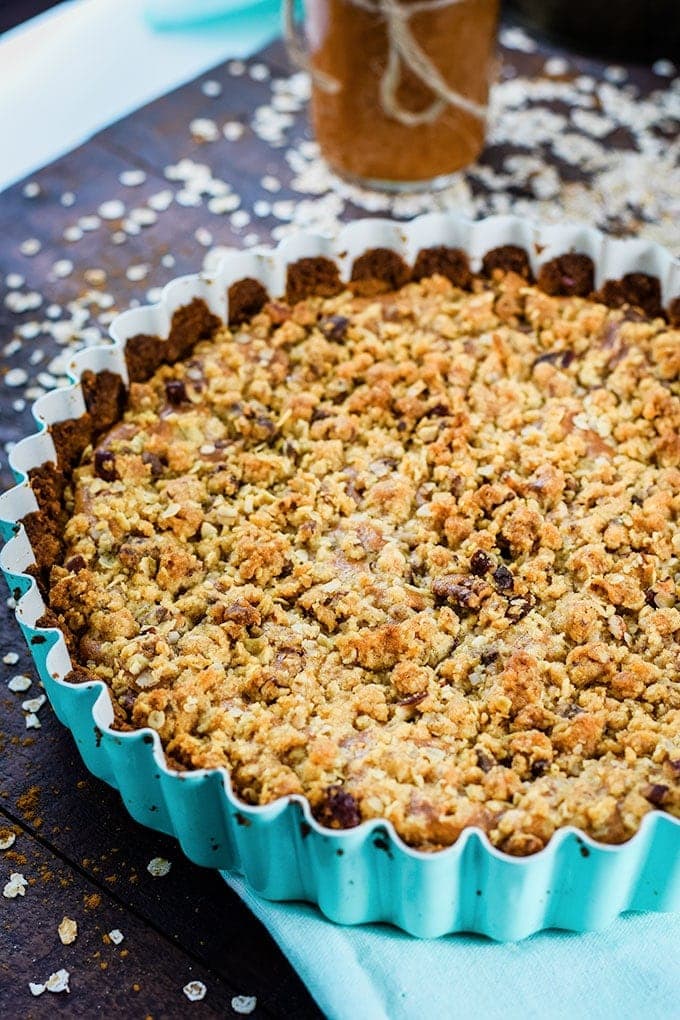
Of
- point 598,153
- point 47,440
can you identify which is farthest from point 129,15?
point 47,440

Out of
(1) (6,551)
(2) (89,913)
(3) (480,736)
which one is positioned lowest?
(2) (89,913)

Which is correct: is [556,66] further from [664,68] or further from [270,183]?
[270,183]

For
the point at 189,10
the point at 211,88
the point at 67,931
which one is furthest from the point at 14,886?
the point at 189,10

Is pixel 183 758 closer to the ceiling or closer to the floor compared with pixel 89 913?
closer to the ceiling

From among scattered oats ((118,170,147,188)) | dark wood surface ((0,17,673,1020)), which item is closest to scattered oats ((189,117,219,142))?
scattered oats ((118,170,147,188))

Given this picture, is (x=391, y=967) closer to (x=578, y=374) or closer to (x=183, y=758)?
(x=183, y=758)
